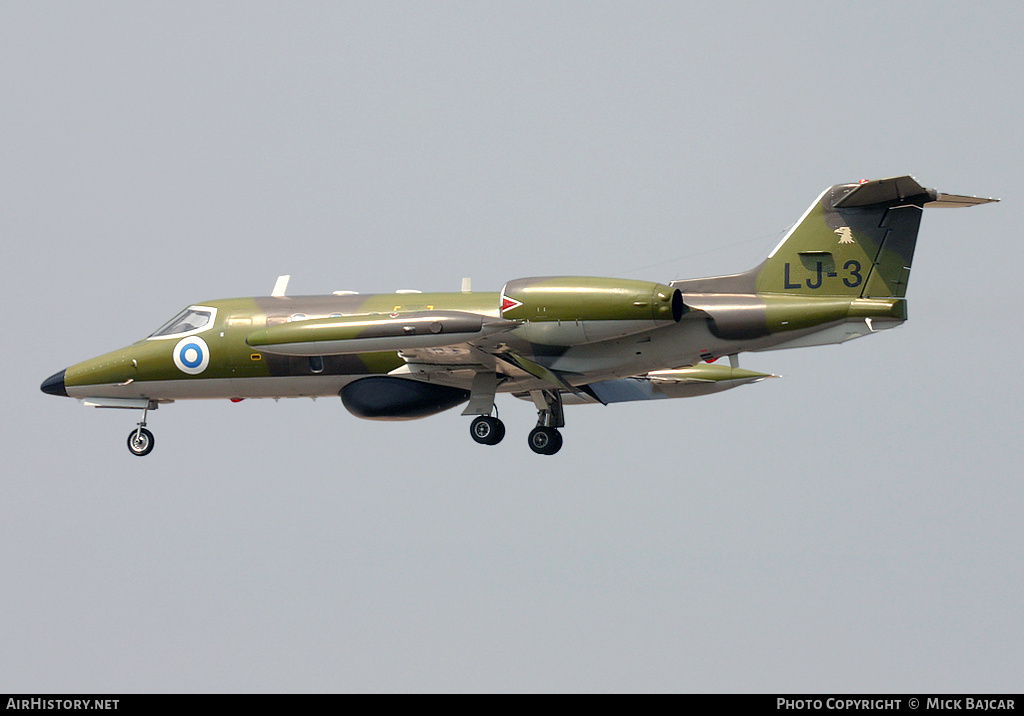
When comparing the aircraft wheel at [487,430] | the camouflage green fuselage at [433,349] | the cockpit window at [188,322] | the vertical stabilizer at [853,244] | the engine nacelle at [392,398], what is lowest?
the aircraft wheel at [487,430]

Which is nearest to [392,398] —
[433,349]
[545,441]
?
[433,349]

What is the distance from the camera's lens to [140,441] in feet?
104

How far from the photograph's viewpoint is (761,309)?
2661 centimetres

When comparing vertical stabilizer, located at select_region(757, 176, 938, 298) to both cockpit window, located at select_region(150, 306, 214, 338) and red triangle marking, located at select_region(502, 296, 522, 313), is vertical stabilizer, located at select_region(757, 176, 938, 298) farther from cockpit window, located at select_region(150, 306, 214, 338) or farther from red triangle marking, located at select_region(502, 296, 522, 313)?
cockpit window, located at select_region(150, 306, 214, 338)

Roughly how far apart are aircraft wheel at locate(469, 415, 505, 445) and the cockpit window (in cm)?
619

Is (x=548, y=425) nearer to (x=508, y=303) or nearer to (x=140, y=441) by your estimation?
(x=508, y=303)

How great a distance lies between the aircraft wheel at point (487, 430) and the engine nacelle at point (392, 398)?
42.8 inches

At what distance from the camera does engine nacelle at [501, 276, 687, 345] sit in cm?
2559

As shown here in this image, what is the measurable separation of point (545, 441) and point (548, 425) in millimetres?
407

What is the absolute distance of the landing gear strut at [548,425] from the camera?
29609 mm

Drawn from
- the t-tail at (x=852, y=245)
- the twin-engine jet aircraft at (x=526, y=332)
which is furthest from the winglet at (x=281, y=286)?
the t-tail at (x=852, y=245)

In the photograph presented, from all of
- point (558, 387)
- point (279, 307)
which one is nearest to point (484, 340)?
point (558, 387)

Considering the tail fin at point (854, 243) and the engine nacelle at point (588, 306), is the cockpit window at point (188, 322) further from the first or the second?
the tail fin at point (854, 243)
